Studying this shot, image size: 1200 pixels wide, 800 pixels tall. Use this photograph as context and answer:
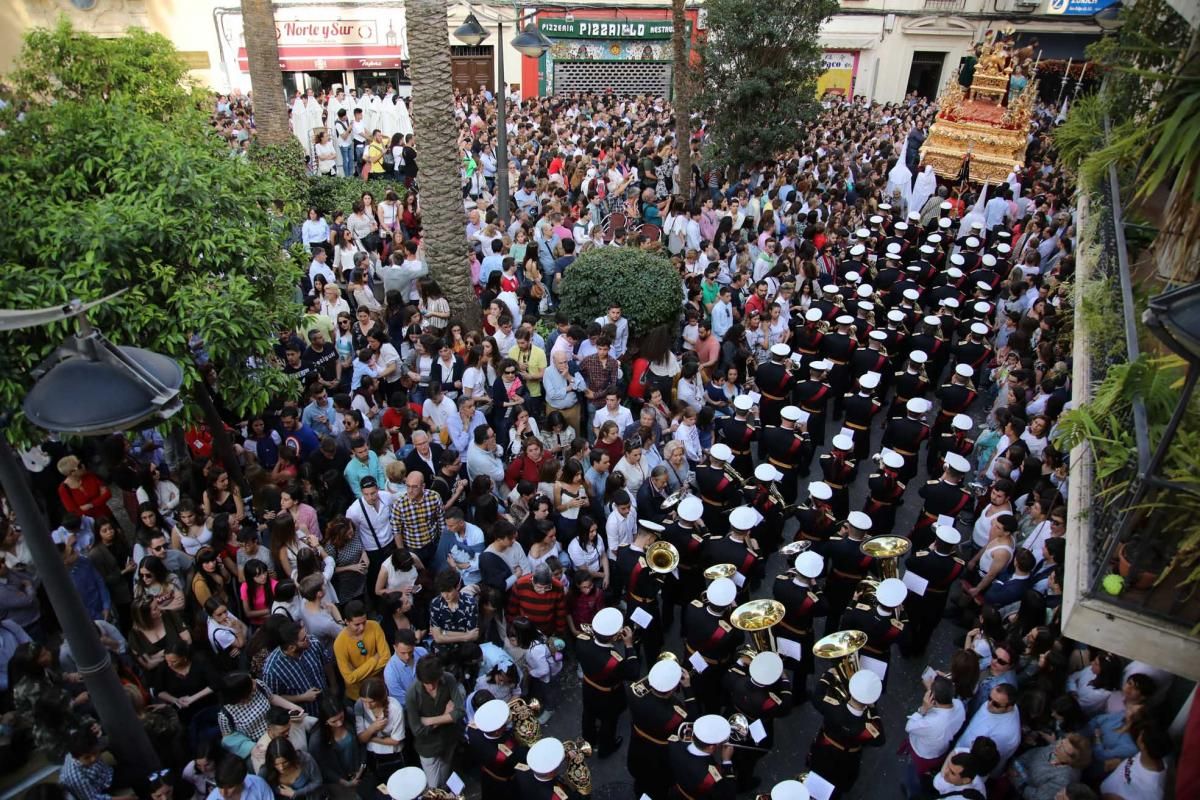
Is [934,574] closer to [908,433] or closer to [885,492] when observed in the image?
[885,492]

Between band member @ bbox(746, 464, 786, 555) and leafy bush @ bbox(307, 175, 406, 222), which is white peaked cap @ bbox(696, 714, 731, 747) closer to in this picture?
band member @ bbox(746, 464, 786, 555)

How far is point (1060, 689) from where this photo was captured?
554 cm

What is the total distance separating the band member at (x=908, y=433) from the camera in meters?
8.34

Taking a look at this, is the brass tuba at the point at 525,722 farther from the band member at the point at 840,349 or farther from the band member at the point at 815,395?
the band member at the point at 840,349

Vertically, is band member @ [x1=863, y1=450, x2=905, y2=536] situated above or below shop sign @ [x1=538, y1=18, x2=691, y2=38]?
below

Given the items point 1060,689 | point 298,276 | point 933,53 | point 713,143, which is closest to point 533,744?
point 1060,689

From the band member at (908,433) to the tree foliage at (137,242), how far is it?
240 inches

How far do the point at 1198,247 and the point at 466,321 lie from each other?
26.6ft

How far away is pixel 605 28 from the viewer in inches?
1151

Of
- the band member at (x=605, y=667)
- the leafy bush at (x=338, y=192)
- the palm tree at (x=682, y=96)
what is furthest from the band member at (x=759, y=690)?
the palm tree at (x=682, y=96)

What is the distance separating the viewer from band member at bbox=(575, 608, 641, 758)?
5.63 m

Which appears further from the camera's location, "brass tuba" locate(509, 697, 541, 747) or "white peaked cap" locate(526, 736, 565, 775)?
"brass tuba" locate(509, 697, 541, 747)

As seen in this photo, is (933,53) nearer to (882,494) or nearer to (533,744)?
(882,494)

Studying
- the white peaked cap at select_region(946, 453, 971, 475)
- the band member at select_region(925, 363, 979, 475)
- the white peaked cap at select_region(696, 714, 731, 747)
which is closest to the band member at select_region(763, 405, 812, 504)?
the white peaked cap at select_region(946, 453, 971, 475)
